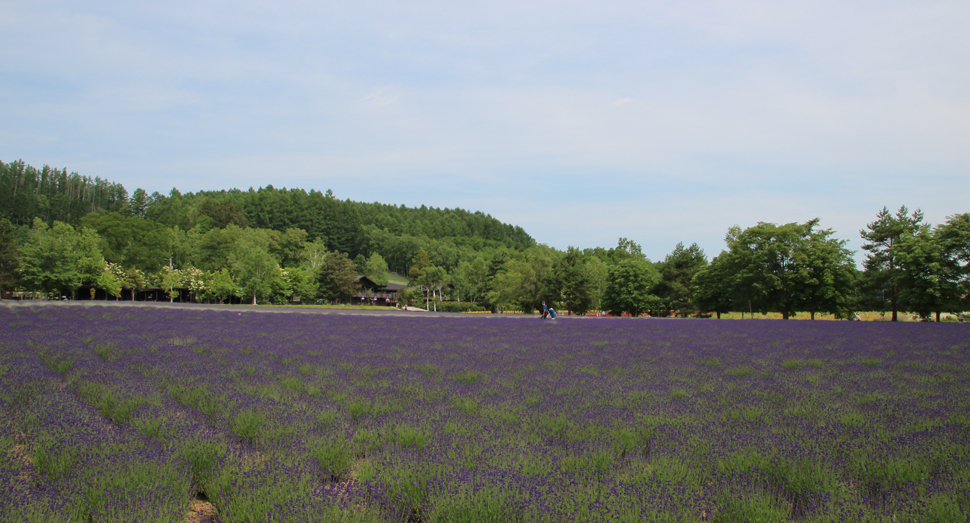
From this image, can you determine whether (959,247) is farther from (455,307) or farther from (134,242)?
(134,242)

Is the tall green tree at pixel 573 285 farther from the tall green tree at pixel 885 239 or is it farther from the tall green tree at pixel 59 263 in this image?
the tall green tree at pixel 59 263

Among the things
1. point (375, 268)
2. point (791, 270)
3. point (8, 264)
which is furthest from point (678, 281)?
point (8, 264)

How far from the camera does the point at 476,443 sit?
4129 millimetres

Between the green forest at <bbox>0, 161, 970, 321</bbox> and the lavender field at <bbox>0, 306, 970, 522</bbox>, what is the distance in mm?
38264

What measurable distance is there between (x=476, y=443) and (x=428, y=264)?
112 meters

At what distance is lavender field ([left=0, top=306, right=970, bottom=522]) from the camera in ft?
9.65

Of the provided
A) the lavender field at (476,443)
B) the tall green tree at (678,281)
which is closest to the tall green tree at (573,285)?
the tall green tree at (678,281)

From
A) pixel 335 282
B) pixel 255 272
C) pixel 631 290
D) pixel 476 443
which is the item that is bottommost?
pixel 476 443

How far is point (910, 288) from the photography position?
35.5 meters

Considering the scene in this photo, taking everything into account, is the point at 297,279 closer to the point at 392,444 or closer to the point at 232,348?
the point at 232,348

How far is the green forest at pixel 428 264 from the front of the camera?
41.3 meters

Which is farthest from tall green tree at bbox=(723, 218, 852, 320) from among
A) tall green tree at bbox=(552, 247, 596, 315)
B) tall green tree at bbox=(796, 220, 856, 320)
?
tall green tree at bbox=(552, 247, 596, 315)

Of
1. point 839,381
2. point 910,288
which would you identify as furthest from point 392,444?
point 910,288

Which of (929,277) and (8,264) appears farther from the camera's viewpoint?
(8,264)
